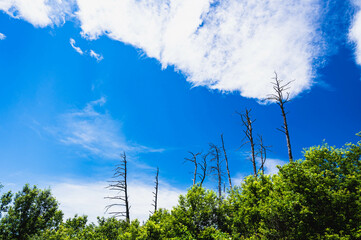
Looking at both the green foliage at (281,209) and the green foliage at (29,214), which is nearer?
the green foliage at (281,209)

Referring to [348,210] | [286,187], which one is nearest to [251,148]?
[286,187]

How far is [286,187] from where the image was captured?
29.3ft

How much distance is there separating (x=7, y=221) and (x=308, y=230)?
1156 inches

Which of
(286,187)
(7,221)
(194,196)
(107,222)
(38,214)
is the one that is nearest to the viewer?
(286,187)

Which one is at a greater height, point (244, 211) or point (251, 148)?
point (251, 148)

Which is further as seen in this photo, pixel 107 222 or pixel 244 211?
pixel 107 222

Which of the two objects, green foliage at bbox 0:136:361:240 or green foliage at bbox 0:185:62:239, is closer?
green foliage at bbox 0:136:361:240

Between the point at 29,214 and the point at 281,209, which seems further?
the point at 29,214

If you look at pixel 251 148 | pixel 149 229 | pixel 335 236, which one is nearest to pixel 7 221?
pixel 149 229

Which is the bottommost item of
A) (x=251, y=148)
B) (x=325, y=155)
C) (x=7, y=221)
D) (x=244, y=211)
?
(x=7, y=221)

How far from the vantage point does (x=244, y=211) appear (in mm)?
10969

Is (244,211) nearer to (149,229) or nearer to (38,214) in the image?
(149,229)

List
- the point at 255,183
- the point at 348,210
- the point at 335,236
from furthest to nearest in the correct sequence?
1. the point at 255,183
2. the point at 348,210
3. the point at 335,236

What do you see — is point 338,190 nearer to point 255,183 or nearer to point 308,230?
point 308,230
